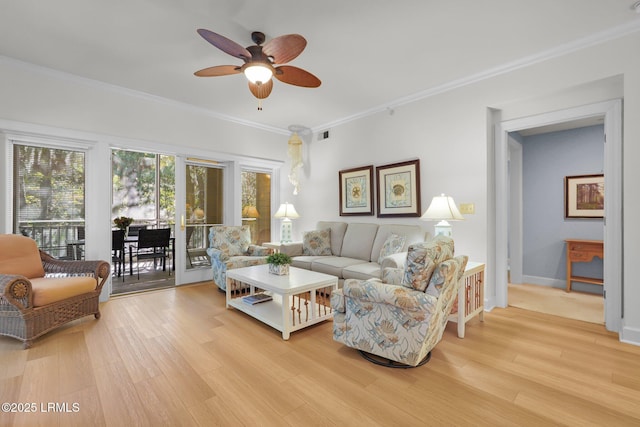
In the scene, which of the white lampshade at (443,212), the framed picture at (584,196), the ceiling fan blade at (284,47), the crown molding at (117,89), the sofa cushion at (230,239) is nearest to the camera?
the ceiling fan blade at (284,47)

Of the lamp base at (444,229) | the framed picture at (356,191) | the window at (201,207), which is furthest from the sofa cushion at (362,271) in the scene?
the window at (201,207)

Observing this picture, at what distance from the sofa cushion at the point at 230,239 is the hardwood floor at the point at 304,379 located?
154 centimetres

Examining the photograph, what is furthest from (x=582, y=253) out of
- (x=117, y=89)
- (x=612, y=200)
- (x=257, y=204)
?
(x=117, y=89)

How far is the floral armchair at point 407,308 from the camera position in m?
2.01

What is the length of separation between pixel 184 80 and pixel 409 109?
302cm

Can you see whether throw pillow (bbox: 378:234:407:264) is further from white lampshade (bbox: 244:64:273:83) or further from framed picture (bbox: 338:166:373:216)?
white lampshade (bbox: 244:64:273:83)

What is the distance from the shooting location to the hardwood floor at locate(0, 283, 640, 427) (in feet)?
5.39

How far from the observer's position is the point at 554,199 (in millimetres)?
4551

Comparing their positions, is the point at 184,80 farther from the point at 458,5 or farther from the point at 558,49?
the point at 558,49

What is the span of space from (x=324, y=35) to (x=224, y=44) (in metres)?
1.01

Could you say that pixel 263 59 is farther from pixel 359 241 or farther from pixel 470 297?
pixel 470 297

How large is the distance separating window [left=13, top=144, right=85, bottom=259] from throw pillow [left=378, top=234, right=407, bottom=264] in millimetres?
3935

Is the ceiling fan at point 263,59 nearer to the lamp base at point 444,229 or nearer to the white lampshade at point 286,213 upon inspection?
the lamp base at point 444,229

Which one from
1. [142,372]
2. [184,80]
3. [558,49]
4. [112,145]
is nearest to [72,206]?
[112,145]
